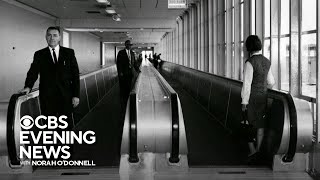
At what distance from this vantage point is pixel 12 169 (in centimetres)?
516

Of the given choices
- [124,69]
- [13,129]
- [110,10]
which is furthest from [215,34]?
[13,129]

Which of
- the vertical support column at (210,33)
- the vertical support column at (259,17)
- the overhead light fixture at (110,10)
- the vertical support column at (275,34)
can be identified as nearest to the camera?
the vertical support column at (275,34)

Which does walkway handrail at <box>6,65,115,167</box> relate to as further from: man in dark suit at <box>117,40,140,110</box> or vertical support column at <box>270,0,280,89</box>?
vertical support column at <box>270,0,280,89</box>

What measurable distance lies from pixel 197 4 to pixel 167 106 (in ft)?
67.9

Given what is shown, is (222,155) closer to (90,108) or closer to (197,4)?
(90,108)

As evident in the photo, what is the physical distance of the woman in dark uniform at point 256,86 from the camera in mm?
5574

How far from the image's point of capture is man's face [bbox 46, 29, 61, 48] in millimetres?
5324

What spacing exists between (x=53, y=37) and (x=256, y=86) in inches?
102

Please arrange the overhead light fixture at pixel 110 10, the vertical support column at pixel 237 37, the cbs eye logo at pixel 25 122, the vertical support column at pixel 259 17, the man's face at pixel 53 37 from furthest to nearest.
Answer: the overhead light fixture at pixel 110 10 < the vertical support column at pixel 237 37 < the vertical support column at pixel 259 17 < the man's face at pixel 53 37 < the cbs eye logo at pixel 25 122

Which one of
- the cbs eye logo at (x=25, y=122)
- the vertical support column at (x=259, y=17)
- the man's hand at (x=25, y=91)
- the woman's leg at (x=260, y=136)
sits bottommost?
the woman's leg at (x=260, y=136)

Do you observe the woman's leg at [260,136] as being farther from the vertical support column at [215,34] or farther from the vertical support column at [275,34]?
the vertical support column at [215,34]

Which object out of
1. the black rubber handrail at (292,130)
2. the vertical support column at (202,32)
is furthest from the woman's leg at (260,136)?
the vertical support column at (202,32)

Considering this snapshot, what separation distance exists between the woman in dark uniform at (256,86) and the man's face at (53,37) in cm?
236

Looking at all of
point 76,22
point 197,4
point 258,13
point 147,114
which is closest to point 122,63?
point 258,13
